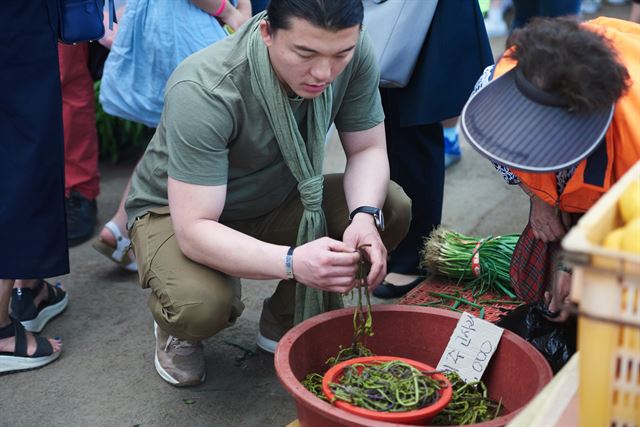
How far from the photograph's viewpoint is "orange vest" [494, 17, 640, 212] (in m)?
1.77

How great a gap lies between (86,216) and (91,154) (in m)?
0.26

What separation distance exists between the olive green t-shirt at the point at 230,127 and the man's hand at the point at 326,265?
1.03ft

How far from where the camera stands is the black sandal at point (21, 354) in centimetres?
263

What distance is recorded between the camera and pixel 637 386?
4.26 feet

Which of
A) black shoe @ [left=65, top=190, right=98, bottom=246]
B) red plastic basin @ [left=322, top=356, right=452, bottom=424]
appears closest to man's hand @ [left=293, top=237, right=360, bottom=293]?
red plastic basin @ [left=322, top=356, right=452, bottom=424]

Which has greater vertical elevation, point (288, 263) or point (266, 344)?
point (288, 263)

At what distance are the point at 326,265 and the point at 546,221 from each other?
0.62m

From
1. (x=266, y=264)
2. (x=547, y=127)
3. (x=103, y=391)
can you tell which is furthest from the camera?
(x=103, y=391)

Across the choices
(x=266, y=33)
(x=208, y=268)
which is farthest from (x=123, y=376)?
(x=266, y=33)

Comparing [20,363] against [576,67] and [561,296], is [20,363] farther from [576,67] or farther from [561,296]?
[576,67]

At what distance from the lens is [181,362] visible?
2576 millimetres

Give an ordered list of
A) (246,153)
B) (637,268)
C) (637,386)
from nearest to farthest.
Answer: (637,268) < (637,386) < (246,153)

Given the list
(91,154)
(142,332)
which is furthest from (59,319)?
(91,154)

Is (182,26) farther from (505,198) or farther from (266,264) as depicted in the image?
(505,198)
